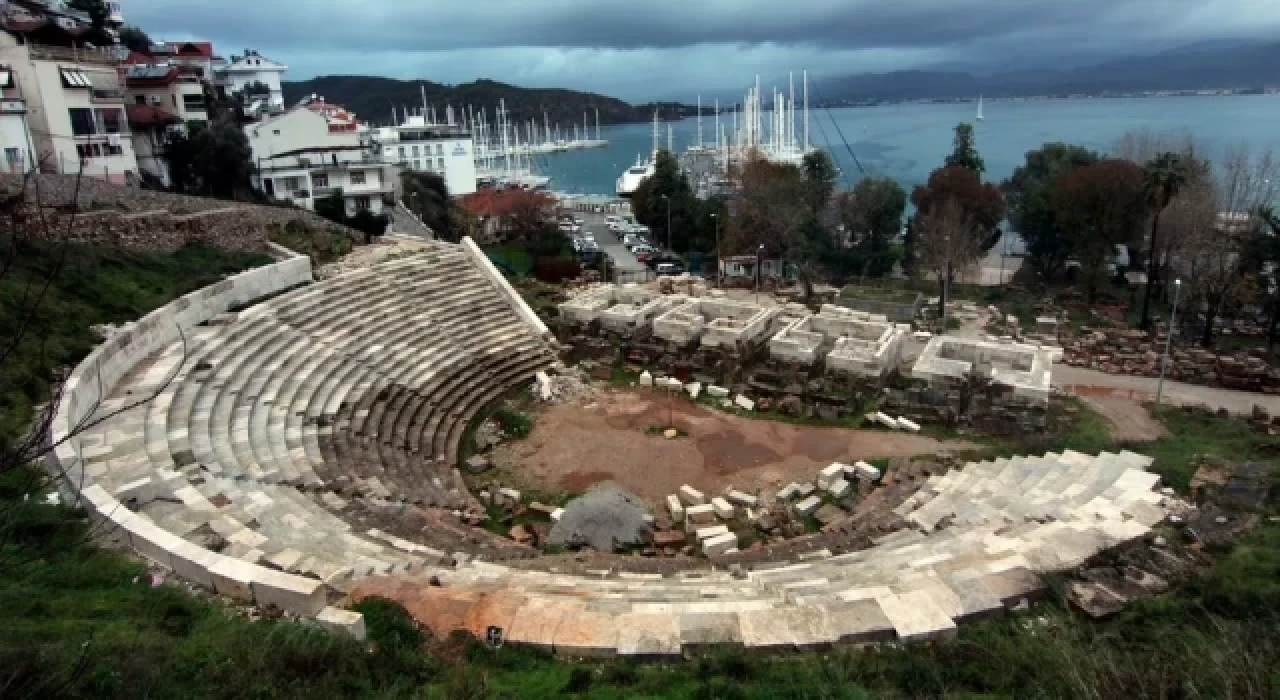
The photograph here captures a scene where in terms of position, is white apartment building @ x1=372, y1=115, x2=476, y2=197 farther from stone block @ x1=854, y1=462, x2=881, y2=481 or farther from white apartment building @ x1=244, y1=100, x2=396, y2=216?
stone block @ x1=854, y1=462, x2=881, y2=481

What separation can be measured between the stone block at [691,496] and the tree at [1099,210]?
27710 mm

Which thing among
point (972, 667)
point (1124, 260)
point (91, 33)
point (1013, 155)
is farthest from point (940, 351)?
point (1013, 155)

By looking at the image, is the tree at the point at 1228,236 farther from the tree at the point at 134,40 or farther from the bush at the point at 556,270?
the tree at the point at 134,40

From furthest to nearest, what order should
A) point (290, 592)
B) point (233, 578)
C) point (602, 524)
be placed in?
1. point (602, 524)
2. point (233, 578)
3. point (290, 592)

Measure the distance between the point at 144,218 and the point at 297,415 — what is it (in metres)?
12.1

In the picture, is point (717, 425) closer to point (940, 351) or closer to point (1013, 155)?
point (940, 351)

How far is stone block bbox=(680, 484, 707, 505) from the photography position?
16250 mm

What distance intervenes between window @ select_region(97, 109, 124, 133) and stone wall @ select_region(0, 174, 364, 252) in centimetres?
1057

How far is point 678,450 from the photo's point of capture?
61.9 feet

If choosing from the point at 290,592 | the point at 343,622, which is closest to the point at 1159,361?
the point at 343,622

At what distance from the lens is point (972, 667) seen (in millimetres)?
7574

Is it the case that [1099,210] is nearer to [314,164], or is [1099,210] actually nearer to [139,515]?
[139,515]

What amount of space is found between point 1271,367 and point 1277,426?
24.9ft

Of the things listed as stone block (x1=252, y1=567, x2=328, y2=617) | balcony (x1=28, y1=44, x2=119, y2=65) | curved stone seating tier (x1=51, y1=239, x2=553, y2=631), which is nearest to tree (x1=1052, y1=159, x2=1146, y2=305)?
curved stone seating tier (x1=51, y1=239, x2=553, y2=631)
